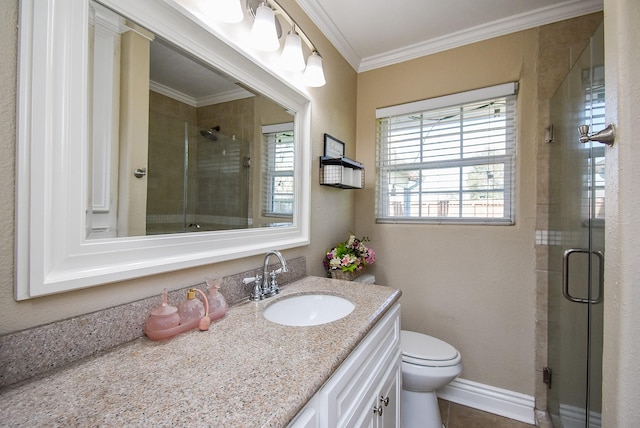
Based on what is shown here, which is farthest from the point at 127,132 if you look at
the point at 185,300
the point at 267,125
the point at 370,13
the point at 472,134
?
the point at 472,134

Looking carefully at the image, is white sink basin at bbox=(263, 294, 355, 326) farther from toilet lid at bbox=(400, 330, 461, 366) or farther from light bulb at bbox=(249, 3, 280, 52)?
light bulb at bbox=(249, 3, 280, 52)

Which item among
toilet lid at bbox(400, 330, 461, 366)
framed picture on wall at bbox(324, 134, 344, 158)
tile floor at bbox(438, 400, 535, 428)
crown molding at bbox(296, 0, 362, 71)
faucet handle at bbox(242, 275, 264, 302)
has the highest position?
crown molding at bbox(296, 0, 362, 71)

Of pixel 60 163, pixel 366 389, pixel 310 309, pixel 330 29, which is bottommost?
pixel 366 389

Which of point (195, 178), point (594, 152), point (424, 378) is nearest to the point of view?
point (195, 178)

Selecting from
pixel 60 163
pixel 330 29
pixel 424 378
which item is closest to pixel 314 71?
pixel 330 29

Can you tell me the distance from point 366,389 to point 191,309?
2.01 feet

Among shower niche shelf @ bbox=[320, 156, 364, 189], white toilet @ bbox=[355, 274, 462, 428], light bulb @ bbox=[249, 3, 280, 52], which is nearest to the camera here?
light bulb @ bbox=[249, 3, 280, 52]

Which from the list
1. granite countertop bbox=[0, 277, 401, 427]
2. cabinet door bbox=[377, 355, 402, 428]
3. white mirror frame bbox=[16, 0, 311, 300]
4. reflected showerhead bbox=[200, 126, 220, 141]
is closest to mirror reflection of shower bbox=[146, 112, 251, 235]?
reflected showerhead bbox=[200, 126, 220, 141]

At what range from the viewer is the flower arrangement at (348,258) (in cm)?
164

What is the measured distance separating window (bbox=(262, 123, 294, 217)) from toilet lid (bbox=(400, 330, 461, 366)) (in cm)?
99

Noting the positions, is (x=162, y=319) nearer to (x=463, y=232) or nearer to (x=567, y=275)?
(x=567, y=275)

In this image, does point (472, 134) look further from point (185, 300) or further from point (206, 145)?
point (185, 300)

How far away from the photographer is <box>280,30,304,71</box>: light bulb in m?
1.28

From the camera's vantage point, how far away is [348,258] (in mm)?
1648
